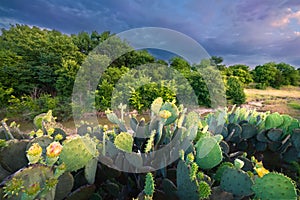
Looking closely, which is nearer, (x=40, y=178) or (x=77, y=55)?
(x=40, y=178)

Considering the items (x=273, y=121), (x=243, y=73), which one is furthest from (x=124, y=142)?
(x=243, y=73)

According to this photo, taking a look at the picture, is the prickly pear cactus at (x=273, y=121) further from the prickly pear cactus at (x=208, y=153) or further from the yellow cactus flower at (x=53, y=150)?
the yellow cactus flower at (x=53, y=150)

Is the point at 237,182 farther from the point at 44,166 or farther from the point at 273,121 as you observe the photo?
the point at 273,121

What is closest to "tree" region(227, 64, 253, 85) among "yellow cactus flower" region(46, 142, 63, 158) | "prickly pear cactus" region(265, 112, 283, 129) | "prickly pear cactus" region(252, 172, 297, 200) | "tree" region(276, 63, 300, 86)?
"tree" region(276, 63, 300, 86)

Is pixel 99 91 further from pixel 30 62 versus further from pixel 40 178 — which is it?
pixel 40 178

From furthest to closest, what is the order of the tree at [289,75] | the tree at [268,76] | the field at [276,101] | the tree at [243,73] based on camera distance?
the tree at [289,75], the tree at [268,76], the tree at [243,73], the field at [276,101]

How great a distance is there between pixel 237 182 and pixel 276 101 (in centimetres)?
1140

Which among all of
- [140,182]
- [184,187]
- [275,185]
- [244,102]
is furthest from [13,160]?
[244,102]

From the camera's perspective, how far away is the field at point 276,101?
9281 mm

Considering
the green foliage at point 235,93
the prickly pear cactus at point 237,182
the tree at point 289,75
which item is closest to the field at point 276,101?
the green foliage at point 235,93

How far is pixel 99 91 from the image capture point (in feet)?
24.3

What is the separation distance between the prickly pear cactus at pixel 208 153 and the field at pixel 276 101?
8264mm

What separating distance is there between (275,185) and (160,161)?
1.54 feet

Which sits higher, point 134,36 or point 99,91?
point 134,36
